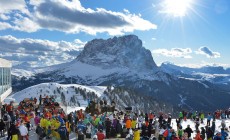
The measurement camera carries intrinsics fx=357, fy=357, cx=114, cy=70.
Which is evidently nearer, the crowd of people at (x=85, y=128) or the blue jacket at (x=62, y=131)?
the crowd of people at (x=85, y=128)

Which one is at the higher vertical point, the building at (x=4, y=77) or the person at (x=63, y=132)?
the building at (x=4, y=77)

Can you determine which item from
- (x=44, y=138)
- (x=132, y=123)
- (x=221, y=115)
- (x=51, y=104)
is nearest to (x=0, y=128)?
(x=44, y=138)

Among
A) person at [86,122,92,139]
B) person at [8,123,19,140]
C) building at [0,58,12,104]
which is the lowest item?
person at [86,122,92,139]

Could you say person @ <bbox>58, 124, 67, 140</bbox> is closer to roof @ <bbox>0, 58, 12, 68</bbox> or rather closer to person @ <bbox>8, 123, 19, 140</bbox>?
person @ <bbox>8, 123, 19, 140</bbox>

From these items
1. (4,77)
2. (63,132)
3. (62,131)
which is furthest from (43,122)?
(4,77)

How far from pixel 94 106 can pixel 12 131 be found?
816 inches

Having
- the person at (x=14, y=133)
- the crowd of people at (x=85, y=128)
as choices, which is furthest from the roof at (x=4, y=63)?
the person at (x=14, y=133)

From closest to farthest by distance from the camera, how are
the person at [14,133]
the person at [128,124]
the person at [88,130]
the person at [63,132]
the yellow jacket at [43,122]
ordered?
1. the person at [14,133]
2. the person at [63,132]
3. the yellow jacket at [43,122]
4. the person at [88,130]
5. the person at [128,124]

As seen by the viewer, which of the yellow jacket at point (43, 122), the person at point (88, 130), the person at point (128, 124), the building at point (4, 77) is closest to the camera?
the yellow jacket at point (43, 122)

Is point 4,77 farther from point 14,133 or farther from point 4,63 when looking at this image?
point 14,133

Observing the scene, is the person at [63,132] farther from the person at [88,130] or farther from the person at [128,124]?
the person at [128,124]

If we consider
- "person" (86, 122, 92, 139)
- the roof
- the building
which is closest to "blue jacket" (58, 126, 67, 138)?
"person" (86, 122, 92, 139)

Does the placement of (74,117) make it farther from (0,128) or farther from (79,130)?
(0,128)

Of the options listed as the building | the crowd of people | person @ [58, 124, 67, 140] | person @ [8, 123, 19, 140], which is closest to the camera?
person @ [8, 123, 19, 140]
